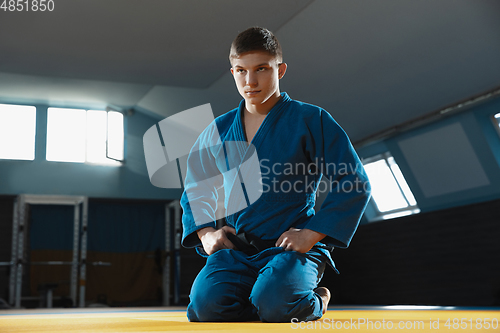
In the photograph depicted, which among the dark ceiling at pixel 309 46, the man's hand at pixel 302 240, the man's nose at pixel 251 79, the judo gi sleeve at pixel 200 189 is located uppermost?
the dark ceiling at pixel 309 46

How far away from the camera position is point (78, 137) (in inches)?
321

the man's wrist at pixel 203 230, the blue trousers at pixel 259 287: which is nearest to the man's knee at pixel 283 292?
the blue trousers at pixel 259 287

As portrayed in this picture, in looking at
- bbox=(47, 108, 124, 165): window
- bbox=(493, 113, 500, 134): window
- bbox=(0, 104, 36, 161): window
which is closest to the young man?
bbox=(493, 113, 500, 134): window

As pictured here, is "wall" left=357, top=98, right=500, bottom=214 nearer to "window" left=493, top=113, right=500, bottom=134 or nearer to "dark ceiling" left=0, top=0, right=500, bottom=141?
"window" left=493, top=113, right=500, bottom=134

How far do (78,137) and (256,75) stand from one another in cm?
729

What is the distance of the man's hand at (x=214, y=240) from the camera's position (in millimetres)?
1396

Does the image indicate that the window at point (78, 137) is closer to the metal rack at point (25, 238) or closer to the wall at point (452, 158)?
the metal rack at point (25, 238)

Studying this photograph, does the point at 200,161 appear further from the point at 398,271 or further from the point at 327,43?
the point at 398,271

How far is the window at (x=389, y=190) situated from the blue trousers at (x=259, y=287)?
5.17 meters

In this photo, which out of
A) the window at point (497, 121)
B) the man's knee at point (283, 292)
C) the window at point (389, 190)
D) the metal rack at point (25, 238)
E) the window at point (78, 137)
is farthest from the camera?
the window at point (78, 137)

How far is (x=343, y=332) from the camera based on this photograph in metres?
0.91

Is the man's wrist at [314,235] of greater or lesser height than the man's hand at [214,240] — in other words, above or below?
below

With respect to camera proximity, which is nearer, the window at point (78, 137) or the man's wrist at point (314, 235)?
the man's wrist at point (314, 235)

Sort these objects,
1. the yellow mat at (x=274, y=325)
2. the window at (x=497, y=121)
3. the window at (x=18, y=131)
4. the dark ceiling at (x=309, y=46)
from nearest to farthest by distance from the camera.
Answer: the yellow mat at (x=274, y=325), the dark ceiling at (x=309, y=46), the window at (x=497, y=121), the window at (x=18, y=131)
